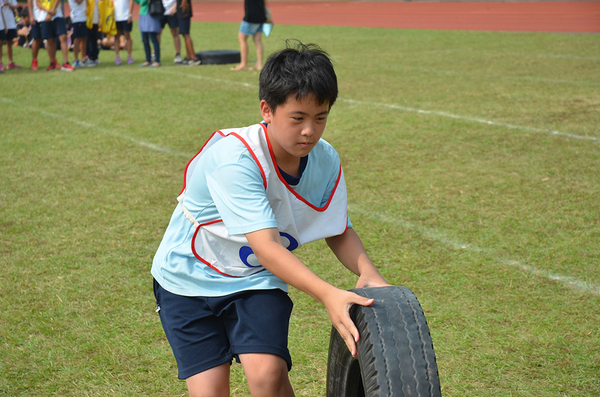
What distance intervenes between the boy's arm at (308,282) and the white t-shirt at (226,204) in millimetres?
46

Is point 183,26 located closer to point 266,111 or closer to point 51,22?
point 51,22

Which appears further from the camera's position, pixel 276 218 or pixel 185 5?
pixel 185 5

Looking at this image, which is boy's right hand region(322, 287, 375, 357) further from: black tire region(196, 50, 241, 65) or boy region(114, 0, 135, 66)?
boy region(114, 0, 135, 66)

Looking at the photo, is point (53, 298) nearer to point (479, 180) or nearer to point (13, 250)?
point (13, 250)

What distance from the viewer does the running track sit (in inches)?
790

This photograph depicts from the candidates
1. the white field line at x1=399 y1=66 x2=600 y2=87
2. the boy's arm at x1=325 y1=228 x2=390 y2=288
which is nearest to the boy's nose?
the boy's arm at x1=325 y1=228 x2=390 y2=288

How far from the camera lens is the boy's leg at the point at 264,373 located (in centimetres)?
205

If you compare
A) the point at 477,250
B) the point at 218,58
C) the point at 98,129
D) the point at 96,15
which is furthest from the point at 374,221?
the point at 96,15

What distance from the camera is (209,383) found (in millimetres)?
2156

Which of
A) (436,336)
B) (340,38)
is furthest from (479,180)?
(340,38)

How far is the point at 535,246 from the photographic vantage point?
13.7 feet

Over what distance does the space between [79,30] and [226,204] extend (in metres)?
11.9

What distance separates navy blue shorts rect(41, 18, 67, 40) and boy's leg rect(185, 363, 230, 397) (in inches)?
448

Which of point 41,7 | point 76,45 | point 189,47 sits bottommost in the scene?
point 189,47
